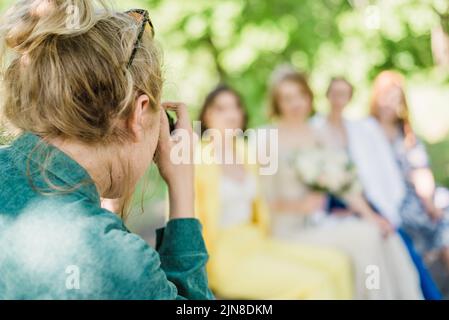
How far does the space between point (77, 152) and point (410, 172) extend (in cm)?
387

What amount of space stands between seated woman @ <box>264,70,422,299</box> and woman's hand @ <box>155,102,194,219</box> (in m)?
2.16

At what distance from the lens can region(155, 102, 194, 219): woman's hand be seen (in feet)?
4.07

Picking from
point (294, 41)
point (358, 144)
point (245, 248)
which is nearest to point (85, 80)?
point (245, 248)

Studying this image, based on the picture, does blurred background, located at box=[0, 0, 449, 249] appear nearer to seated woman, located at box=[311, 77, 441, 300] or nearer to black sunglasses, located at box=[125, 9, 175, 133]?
seated woman, located at box=[311, 77, 441, 300]

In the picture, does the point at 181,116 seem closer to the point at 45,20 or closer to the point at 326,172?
the point at 45,20

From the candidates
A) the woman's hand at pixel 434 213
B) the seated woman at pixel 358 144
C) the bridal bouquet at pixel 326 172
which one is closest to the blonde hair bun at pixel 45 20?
the bridal bouquet at pixel 326 172

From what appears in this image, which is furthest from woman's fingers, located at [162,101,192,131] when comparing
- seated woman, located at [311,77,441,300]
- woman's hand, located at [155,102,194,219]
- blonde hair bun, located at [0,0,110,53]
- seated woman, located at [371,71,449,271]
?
seated woman, located at [371,71,449,271]

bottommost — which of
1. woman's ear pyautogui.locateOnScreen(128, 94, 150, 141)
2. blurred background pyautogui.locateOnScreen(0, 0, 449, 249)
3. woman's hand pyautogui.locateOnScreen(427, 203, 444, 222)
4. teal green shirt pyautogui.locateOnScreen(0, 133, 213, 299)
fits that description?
teal green shirt pyautogui.locateOnScreen(0, 133, 213, 299)

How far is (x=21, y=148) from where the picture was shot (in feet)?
3.27

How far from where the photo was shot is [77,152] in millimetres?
1025

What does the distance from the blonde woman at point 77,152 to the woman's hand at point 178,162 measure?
10 cm

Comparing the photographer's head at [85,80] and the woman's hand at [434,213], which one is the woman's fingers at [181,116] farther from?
the woman's hand at [434,213]

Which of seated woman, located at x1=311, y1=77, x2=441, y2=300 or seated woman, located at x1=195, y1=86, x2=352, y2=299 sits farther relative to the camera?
seated woman, located at x1=311, y1=77, x2=441, y2=300
